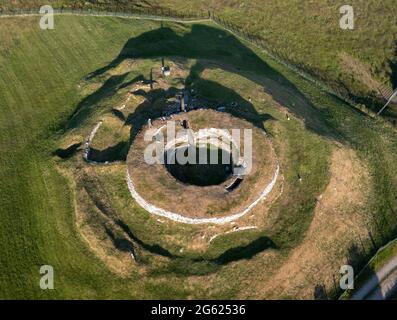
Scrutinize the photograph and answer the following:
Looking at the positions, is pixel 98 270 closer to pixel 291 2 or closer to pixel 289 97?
pixel 289 97

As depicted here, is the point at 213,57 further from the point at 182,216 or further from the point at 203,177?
the point at 182,216

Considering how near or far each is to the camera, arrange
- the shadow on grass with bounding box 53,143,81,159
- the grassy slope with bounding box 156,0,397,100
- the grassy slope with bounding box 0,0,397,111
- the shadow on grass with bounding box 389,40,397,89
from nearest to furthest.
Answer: the shadow on grass with bounding box 53,143,81,159, the shadow on grass with bounding box 389,40,397,89, the grassy slope with bounding box 0,0,397,111, the grassy slope with bounding box 156,0,397,100

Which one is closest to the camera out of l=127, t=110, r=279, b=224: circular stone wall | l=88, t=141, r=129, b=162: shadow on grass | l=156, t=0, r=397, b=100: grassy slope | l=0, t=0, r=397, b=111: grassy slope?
l=127, t=110, r=279, b=224: circular stone wall

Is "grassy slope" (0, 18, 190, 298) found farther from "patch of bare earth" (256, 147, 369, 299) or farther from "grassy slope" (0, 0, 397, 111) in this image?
"patch of bare earth" (256, 147, 369, 299)

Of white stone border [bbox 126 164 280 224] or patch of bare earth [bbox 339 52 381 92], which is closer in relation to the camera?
white stone border [bbox 126 164 280 224]

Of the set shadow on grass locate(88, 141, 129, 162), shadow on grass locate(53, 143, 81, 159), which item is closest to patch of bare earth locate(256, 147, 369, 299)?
shadow on grass locate(88, 141, 129, 162)

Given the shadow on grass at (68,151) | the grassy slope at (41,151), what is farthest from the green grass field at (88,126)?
the shadow on grass at (68,151)

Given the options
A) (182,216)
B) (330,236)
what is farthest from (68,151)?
(330,236)
